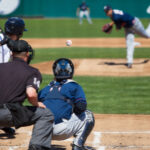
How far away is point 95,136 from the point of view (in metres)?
6.13

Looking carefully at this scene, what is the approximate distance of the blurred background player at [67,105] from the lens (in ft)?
16.0

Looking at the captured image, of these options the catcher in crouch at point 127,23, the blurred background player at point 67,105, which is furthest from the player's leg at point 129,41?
the blurred background player at point 67,105

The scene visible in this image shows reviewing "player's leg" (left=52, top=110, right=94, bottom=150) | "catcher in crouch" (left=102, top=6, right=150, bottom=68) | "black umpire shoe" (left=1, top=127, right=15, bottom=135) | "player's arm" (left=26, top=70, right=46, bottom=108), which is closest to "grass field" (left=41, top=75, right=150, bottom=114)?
"catcher in crouch" (left=102, top=6, right=150, bottom=68)

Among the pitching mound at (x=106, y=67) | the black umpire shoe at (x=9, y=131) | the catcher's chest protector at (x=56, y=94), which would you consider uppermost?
the catcher's chest protector at (x=56, y=94)

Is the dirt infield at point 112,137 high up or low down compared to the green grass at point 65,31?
down

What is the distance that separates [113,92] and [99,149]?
4.32m

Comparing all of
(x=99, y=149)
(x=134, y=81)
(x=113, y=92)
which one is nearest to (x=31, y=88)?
(x=99, y=149)

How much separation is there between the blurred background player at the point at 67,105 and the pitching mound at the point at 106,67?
7.13 metres

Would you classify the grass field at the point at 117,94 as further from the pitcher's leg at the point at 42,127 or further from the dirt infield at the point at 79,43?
the dirt infield at the point at 79,43

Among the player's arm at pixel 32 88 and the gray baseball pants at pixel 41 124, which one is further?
the gray baseball pants at pixel 41 124

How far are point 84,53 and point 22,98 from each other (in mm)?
12921

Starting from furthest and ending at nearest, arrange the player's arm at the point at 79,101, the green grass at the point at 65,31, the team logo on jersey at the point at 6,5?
the green grass at the point at 65,31 → the team logo on jersey at the point at 6,5 → the player's arm at the point at 79,101

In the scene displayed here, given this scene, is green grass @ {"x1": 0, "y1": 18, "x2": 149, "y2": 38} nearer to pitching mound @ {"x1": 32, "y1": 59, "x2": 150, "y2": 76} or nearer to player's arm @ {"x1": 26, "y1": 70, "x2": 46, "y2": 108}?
pitching mound @ {"x1": 32, "y1": 59, "x2": 150, "y2": 76}

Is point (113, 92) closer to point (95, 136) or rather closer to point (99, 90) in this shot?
point (99, 90)
